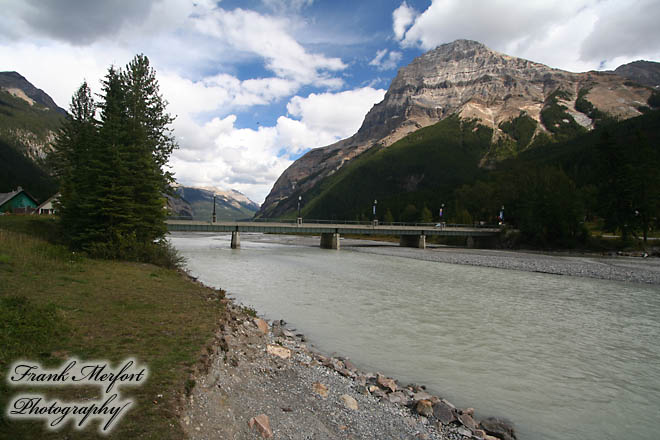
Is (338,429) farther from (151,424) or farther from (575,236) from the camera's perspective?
(575,236)

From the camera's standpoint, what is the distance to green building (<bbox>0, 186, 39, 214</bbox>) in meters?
63.5

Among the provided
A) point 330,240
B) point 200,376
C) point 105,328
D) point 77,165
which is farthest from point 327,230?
point 200,376

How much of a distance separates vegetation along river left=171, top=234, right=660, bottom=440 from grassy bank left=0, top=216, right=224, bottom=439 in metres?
5.66

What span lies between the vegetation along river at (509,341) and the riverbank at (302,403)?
1435 mm

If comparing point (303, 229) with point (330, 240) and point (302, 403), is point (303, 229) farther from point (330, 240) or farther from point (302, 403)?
point (302, 403)

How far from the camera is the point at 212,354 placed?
8586mm

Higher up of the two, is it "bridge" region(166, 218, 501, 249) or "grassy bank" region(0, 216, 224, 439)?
"bridge" region(166, 218, 501, 249)

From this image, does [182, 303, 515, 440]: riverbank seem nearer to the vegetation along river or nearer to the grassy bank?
the grassy bank

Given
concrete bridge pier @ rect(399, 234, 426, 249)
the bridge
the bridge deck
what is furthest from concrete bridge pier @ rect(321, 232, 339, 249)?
concrete bridge pier @ rect(399, 234, 426, 249)


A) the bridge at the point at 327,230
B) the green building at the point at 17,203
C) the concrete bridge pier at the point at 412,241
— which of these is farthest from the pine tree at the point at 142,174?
the concrete bridge pier at the point at 412,241

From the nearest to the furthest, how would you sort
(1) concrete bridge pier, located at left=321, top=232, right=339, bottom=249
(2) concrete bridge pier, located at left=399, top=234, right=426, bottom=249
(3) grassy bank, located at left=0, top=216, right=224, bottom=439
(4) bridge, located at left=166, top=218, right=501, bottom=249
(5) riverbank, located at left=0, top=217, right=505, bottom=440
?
(3) grassy bank, located at left=0, top=216, right=224, bottom=439
(5) riverbank, located at left=0, top=217, right=505, bottom=440
(4) bridge, located at left=166, top=218, right=501, bottom=249
(1) concrete bridge pier, located at left=321, top=232, right=339, bottom=249
(2) concrete bridge pier, located at left=399, top=234, right=426, bottom=249

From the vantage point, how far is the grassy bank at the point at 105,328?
5.68 meters

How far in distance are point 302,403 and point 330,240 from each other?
78.8 meters

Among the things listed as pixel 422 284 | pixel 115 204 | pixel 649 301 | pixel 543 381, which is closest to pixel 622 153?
pixel 649 301
